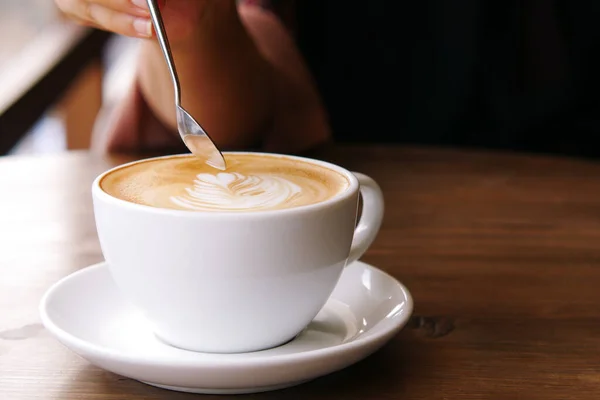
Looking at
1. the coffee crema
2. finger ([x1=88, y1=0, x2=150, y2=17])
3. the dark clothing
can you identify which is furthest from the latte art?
the dark clothing

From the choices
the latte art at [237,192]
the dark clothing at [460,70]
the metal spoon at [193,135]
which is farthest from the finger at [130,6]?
the dark clothing at [460,70]

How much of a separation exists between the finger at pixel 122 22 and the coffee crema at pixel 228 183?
20 cm

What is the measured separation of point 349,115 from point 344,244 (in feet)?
3.75

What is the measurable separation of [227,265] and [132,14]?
34 centimetres

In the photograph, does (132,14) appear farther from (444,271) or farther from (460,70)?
(460,70)

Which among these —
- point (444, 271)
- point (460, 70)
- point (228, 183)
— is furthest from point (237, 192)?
point (460, 70)

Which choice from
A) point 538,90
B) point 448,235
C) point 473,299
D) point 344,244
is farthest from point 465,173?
point 538,90

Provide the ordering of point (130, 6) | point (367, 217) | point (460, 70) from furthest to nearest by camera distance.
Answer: point (460, 70) < point (130, 6) < point (367, 217)

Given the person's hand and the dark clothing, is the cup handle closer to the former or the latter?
the person's hand

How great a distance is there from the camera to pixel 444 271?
604 millimetres

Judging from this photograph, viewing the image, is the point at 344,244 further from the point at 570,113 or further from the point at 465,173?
the point at 570,113

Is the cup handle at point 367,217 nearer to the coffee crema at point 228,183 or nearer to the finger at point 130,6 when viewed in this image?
the coffee crema at point 228,183

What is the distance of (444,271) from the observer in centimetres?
60

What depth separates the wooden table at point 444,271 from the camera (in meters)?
0.41
